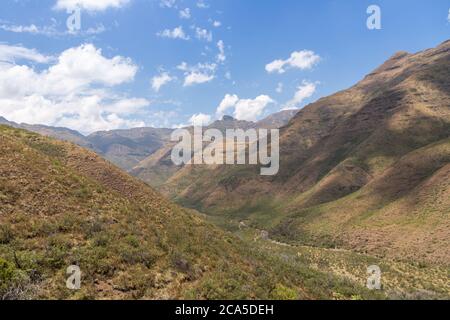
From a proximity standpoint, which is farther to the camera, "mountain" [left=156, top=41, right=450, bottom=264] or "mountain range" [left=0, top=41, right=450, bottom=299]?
"mountain" [left=156, top=41, right=450, bottom=264]

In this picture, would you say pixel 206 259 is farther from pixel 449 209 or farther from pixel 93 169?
pixel 449 209

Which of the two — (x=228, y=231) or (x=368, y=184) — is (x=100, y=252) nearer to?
(x=228, y=231)

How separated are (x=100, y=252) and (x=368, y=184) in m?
93.3

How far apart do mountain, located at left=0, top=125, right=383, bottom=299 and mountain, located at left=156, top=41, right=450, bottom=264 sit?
148 ft

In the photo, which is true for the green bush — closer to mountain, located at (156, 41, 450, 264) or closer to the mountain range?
the mountain range

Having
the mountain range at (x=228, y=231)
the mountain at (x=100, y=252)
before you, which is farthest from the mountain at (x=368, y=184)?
the mountain at (x=100, y=252)

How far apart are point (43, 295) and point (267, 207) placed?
12725 cm

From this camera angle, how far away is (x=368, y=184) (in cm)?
9906

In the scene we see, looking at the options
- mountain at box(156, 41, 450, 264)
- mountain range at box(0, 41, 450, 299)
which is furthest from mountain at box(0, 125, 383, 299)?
mountain at box(156, 41, 450, 264)

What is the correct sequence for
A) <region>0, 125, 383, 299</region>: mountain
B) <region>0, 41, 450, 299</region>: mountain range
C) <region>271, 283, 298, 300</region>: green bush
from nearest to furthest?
<region>0, 125, 383, 299</region>: mountain → <region>0, 41, 450, 299</region>: mountain range → <region>271, 283, 298, 300</region>: green bush

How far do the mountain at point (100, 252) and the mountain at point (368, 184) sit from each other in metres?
45.0

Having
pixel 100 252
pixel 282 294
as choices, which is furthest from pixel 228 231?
pixel 100 252

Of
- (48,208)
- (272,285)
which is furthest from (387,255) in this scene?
(48,208)

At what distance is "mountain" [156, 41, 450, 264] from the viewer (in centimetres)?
6788
